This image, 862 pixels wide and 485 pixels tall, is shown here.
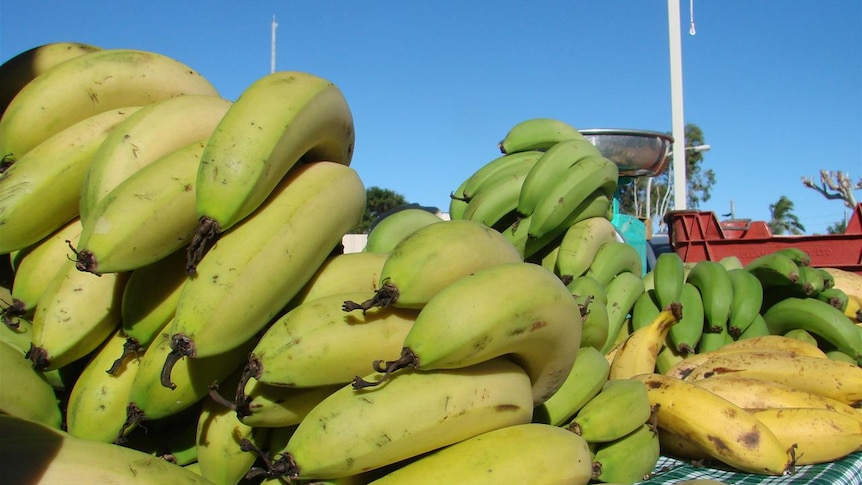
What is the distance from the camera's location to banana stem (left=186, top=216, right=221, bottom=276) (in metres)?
1.07

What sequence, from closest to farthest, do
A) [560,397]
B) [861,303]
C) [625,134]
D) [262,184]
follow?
[262,184]
[560,397]
[861,303]
[625,134]

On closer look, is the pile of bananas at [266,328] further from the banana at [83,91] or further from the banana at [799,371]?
the banana at [799,371]

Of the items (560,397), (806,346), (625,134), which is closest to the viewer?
(560,397)

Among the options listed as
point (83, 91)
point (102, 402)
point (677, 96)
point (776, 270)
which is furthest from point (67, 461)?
point (677, 96)

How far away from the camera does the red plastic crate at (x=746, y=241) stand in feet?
13.1

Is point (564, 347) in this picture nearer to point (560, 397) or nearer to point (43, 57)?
point (560, 397)

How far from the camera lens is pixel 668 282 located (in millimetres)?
2381

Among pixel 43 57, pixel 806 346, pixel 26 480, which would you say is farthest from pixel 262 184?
pixel 806 346

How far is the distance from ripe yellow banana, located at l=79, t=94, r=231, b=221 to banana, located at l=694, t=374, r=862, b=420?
1486 mm

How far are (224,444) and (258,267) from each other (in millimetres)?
326

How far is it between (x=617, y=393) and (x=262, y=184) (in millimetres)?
899

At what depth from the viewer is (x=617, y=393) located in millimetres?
1431

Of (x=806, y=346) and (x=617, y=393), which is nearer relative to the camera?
(x=617, y=393)

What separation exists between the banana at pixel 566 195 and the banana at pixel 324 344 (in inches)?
53.1
